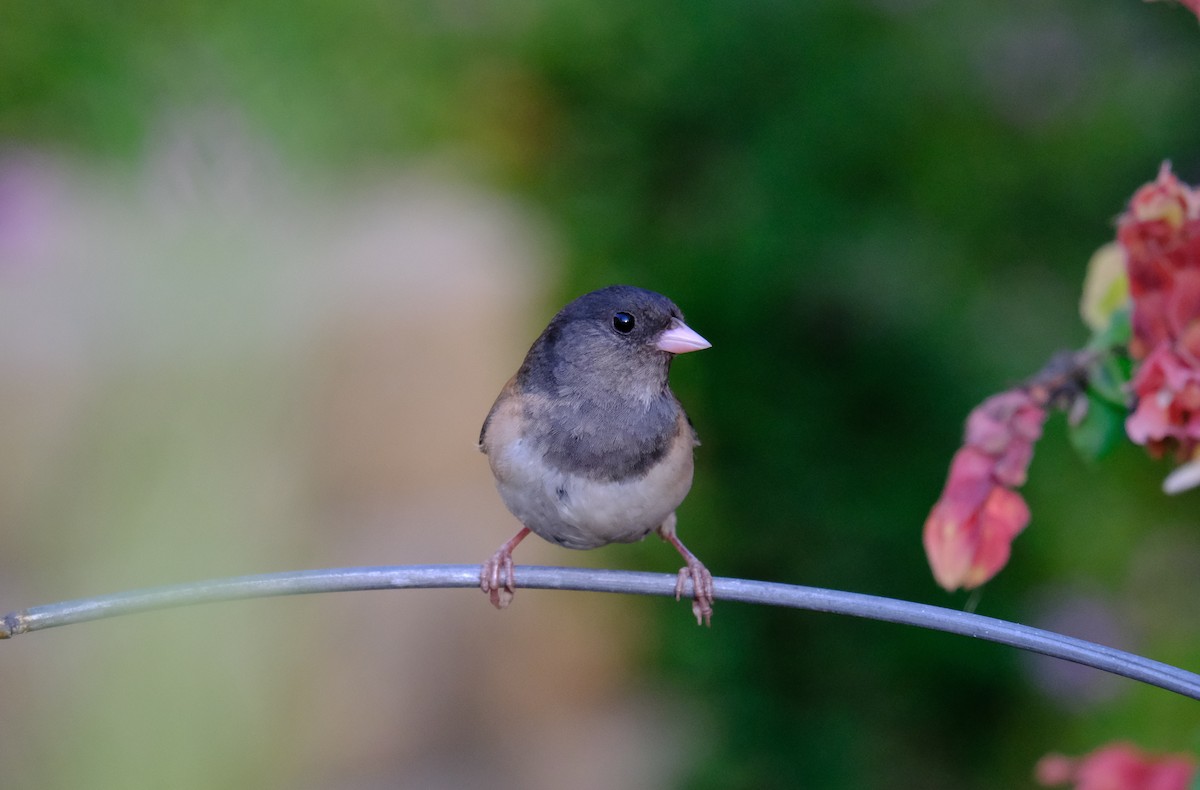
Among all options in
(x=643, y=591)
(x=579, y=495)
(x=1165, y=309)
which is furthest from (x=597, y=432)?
(x=1165, y=309)

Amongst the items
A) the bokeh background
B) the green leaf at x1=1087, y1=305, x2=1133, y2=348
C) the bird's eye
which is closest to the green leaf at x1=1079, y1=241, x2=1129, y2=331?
the green leaf at x1=1087, y1=305, x2=1133, y2=348

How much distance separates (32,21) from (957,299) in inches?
83.5

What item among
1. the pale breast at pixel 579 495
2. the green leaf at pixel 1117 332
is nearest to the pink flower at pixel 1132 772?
the green leaf at pixel 1117 332

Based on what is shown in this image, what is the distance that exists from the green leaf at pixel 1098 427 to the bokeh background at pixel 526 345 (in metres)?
1.32

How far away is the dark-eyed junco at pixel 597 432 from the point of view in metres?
1.14

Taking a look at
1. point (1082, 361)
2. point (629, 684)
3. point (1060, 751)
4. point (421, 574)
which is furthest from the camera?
point (629, 684)

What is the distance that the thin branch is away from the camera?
2.20 ft

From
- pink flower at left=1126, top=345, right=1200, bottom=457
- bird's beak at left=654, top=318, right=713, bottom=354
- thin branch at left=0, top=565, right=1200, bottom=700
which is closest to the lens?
thin branch at left=0, top=565, right=1200, bottom=700

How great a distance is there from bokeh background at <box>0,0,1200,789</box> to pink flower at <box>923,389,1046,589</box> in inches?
54.2

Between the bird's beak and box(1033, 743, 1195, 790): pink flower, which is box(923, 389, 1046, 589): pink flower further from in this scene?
the bird's beak

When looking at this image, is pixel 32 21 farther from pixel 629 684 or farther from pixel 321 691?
pixel 629 684

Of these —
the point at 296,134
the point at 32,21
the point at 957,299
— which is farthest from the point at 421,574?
the point at 32,21

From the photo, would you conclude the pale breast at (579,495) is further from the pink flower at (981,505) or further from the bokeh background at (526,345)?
the bokeh background at (526,345)

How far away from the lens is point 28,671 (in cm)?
239
